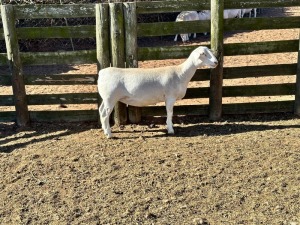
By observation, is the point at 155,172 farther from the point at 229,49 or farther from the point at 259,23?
the point at 259,23

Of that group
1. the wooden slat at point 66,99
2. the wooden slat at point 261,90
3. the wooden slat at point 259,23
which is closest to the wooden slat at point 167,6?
the wooden slat at point 259,23

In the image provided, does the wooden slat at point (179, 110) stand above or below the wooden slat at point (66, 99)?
below

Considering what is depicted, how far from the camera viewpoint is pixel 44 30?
6434 millimetres

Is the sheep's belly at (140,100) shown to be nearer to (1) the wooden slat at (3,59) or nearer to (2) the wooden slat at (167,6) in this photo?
(2) the wooden slat at (167,6)

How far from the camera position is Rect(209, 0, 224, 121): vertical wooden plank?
A: 638 cm

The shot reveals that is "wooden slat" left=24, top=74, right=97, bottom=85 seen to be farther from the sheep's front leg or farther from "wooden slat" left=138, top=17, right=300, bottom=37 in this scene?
the sheep's front leg

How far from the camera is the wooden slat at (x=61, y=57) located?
6.58 m

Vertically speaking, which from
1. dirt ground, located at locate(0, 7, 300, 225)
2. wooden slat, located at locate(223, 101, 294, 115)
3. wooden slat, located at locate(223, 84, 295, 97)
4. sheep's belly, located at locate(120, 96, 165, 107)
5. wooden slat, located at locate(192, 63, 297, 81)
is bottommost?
dirt ground, located at locate(0, 7, 300, 225)

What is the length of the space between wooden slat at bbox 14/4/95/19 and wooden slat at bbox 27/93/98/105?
1.23 metres

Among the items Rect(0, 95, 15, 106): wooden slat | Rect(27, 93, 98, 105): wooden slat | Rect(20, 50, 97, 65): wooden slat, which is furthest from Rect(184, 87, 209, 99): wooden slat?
Rect(0, 95, 15, 106): wooden slat

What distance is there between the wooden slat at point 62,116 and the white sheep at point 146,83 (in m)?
0.71

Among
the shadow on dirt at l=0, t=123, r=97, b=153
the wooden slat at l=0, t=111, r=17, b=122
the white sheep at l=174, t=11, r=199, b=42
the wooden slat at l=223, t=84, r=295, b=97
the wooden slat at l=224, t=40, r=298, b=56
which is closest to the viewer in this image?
the shadow on dirt at l=0, t=123, r=97, b=153

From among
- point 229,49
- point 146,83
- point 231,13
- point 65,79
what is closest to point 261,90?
point 229,49

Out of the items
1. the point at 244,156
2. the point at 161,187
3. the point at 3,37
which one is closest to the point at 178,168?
the point at 161,187
